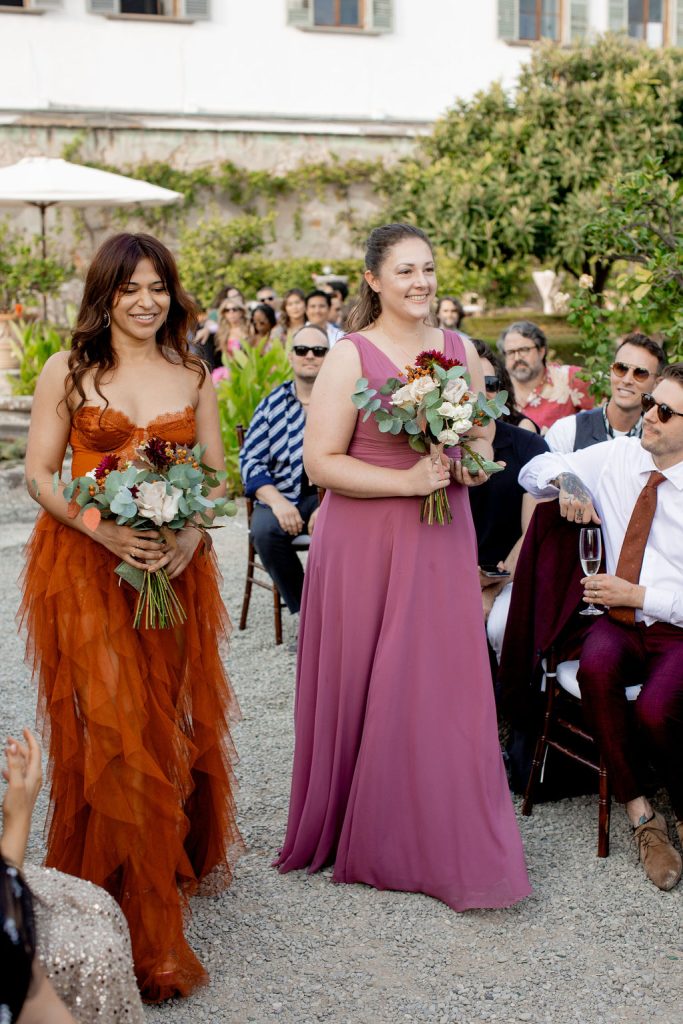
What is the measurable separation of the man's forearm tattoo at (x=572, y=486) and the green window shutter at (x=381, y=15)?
18.0m

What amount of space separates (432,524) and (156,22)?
1813 centimetres

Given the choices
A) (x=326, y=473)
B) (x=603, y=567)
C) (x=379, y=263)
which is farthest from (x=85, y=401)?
(x=603, y=567)

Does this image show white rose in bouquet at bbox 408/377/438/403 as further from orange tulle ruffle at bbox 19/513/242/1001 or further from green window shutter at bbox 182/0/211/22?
green window shutter at bbox 182/0/211/22

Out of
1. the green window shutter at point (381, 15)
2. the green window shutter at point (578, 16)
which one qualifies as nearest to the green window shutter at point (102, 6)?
the green window shutter at point (381, 15)

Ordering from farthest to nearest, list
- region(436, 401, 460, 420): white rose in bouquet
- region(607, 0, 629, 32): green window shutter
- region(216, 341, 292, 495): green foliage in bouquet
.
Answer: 1. region(607, 0, 629, 32): green window shutter
2. region(216, 341, 292, 495): green foliage in bouquet
3. region(436, 401, 460, 420): white rose in bouquet

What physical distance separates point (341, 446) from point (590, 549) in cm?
102

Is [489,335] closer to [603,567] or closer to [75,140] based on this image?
[75,140]

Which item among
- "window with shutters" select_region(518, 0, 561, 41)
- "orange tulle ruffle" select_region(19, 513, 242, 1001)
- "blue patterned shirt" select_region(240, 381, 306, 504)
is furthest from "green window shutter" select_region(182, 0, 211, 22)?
"orange tulle ruffle" select_region(19, 513, 242, 1001)

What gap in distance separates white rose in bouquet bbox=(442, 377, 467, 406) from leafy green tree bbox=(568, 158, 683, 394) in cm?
320

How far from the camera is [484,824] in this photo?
13.0ft

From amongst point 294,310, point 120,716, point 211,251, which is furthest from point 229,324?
point 120,716

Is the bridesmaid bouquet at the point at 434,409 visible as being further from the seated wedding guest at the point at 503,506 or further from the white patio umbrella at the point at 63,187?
the white patio umbrella at the point at 63,187

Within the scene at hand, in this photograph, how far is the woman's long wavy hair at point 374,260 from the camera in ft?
13.0

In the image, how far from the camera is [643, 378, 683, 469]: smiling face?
434cm
